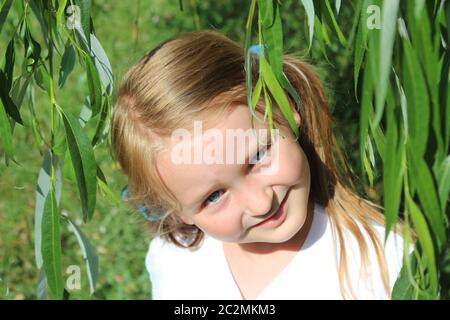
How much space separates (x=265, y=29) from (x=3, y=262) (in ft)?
5.08

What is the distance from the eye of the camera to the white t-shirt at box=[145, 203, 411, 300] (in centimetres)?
130

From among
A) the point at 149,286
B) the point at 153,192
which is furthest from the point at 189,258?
the point at 149,286

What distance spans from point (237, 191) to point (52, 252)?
302mm

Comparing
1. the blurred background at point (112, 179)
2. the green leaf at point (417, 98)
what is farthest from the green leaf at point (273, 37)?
the blurred background at point (112, 179)

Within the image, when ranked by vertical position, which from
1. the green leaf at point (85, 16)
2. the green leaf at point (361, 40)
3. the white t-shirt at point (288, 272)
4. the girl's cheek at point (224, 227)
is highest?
the green leaf at point (85, 16)

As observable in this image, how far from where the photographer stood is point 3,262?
Answer: 7.30ft

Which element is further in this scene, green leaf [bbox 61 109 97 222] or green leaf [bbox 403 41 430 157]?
green leaf [bbox 61 109 97 222]

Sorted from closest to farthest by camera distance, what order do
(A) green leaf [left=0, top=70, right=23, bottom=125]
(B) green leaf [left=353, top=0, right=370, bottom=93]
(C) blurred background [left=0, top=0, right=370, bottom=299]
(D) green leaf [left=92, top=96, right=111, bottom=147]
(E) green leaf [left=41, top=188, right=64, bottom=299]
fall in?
1. (B) green leaf [left=353, top=0, right=370, bottom=93]
2. (E) green leaf [left=41, top=188, right=64, bottom=299]
3. (A) green leaf [left=0, top=70, right=23, bottom=125]
4. (D) green leaf [left=92, top=96, right=111, bottom=147]
5. (C) blurred background [left=0, top=0, right=370, bottom=299]

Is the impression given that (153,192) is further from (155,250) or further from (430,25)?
(430,25)

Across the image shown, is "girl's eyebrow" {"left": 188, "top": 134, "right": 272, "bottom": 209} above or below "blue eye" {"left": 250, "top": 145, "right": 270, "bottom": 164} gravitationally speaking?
below

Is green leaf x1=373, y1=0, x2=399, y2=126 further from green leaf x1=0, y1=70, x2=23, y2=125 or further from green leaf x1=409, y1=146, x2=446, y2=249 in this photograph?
green leaf x1=0, y1=70, x2=23, y2=125

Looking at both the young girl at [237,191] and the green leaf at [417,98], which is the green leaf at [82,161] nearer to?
the young girl at [237,191]

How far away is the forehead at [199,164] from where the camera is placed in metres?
1.13

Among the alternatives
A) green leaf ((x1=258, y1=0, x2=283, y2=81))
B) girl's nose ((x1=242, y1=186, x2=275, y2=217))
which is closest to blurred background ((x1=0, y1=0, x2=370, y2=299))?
girl's nose ((x1=242, y1=186, x2=275, y2=217))
